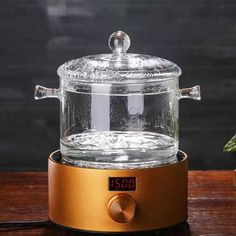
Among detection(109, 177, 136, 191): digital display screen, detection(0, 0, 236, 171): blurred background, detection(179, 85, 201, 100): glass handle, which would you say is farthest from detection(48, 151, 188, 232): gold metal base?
detection(0, 0, 236, 171): blurred background

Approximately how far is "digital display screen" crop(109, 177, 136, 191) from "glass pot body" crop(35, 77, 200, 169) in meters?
0.05

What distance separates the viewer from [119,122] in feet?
4.90

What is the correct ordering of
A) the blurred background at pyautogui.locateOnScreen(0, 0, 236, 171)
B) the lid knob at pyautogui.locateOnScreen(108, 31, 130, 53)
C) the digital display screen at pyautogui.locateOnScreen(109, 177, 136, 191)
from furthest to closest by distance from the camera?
the blurred background at pyautogui.locateOnScreen(0, 0, 236, 171) < the lid knob at pyautogui.locateOnScreen(108, 31, 130, 53) < the digital display screen at pyautogui.locateOnScreen(109, 177, 136, 191)

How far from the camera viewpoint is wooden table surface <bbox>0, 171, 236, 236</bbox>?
1.44 meters

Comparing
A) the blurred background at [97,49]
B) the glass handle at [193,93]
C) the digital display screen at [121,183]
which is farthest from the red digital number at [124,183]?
the blurred background at [97,49]

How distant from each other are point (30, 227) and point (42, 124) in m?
1.06

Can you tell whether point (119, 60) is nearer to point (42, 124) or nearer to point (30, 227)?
point (30, 227)

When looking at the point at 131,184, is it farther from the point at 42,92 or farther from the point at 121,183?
the point at 42,92

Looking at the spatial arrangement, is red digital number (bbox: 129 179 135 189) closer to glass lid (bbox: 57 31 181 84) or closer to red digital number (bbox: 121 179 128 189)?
red digital number (bbox: 121 179 128 189)

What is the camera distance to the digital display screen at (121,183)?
1.37 metres

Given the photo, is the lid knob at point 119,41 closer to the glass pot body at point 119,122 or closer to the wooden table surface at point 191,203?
the glass pot body at point 119,122

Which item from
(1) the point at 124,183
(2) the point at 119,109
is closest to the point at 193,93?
(2) the point at 119,109

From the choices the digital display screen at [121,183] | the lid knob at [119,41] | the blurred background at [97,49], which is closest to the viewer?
the digital display screen at [121,183]

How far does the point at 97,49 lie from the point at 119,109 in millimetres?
1004
